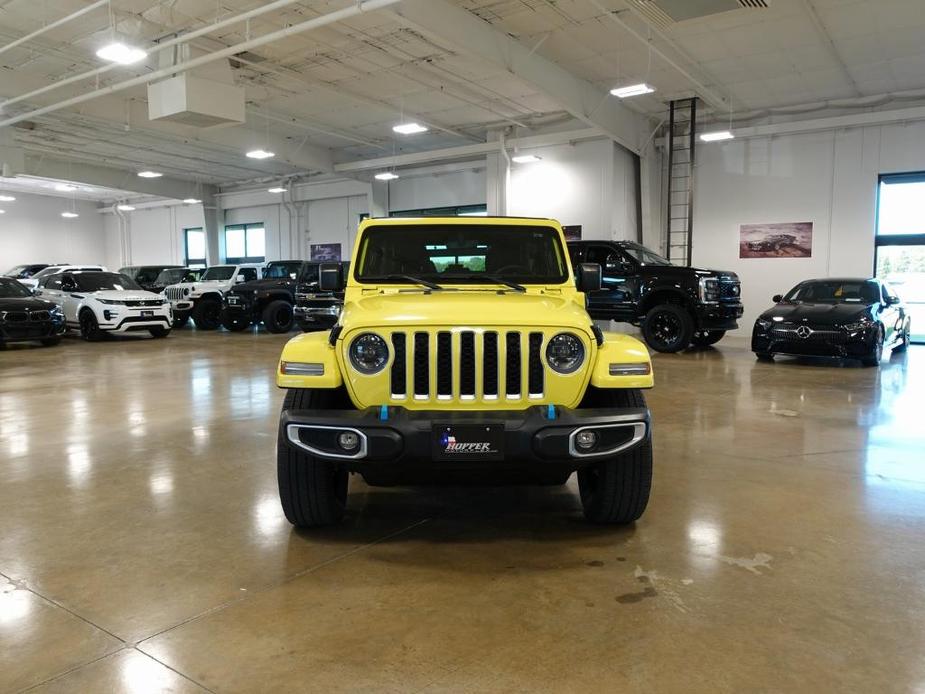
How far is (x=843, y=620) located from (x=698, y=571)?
57 centimetres

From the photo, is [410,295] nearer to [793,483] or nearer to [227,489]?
[227,489]

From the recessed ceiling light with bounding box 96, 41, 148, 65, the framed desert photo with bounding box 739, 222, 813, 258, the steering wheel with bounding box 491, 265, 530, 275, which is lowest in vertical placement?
the steering wheel with bounding box 491, 265, 530, 275

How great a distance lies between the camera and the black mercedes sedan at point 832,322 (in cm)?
913

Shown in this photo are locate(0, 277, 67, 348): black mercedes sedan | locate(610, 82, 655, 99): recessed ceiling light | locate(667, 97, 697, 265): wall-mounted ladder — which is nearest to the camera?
locate(610, 82, 655, 99): recessed ceiling light

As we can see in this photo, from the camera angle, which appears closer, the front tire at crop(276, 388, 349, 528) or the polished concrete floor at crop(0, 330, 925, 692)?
the polished concrete floor at crop(0, 330, 925, 692)

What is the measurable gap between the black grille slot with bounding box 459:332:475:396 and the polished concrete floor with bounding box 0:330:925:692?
2.53 ft

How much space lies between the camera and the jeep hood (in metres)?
2.93

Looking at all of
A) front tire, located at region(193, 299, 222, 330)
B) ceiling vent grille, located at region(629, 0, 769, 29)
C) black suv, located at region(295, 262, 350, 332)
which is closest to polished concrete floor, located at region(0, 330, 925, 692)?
ceiling vent grille, located at region(629, 0, 769, 29)

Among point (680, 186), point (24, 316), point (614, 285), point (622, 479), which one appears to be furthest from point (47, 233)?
point (622, 479)

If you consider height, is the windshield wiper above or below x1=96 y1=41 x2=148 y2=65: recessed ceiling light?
below

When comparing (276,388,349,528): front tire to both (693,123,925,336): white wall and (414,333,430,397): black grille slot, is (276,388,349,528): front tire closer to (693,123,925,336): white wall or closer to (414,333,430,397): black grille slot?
(414,333,430,397): black grille slot

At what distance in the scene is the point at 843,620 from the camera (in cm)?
243

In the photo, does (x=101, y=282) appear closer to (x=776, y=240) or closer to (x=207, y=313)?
(x=207, y=313)

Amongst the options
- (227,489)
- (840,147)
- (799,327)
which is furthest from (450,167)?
(227,489)
